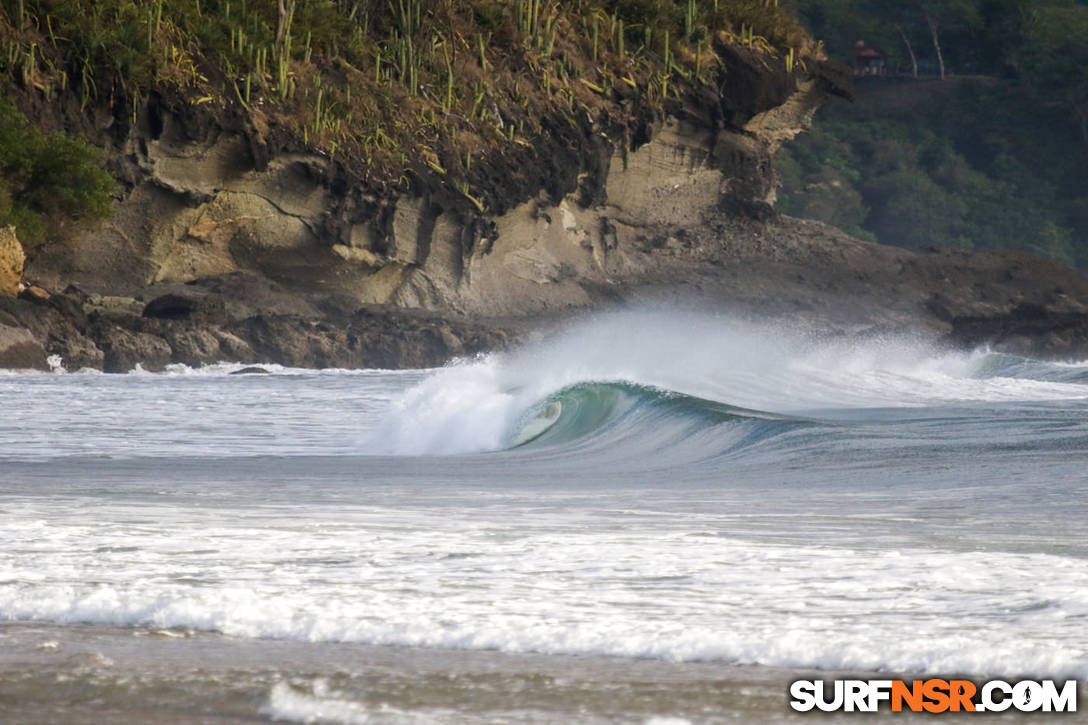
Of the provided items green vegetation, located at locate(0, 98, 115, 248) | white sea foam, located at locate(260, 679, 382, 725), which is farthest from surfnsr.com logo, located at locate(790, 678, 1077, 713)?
green vegetation, located at locate(0, 98, 115, 248)

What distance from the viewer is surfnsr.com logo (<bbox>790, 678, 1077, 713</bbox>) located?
3.07 meters

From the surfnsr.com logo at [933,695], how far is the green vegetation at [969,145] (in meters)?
65.5

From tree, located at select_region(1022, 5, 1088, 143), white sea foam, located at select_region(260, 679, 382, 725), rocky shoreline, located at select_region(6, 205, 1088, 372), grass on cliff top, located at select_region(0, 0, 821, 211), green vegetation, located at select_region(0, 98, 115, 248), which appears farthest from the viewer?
tree, located at select_region(1022, 5, 1088, 143)

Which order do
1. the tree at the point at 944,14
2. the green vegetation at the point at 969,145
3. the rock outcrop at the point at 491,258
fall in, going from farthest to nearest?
the tree at the point at 944,14
the green vegetation at the point at 969,145
the rock outcrop at the point at 491,258

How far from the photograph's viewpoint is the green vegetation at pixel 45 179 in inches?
1075

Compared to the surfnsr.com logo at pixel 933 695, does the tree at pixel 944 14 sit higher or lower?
higher

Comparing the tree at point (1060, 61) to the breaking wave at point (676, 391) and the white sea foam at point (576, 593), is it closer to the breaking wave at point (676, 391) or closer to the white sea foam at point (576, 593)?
the breaking wave at point (676, 391)

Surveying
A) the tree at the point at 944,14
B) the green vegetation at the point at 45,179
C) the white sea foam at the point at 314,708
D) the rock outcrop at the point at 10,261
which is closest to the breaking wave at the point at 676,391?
the white sea foam at the point at 314,708

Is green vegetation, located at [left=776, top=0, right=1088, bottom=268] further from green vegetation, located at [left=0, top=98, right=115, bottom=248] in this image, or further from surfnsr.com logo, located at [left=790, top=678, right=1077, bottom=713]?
surfnsr.com logo, located at [left=790, top=678, right=1077, bottom=713]

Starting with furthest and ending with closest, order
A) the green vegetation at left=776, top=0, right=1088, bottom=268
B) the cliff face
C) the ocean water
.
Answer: the green vegetation at left=776, top=0, right=1088, bottom=268
the cliff face
the ocean water

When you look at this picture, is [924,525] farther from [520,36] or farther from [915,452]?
[520,36]

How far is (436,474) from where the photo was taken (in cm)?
922

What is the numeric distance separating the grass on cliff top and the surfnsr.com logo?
29214 mm

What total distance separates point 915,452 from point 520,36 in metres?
32.6
